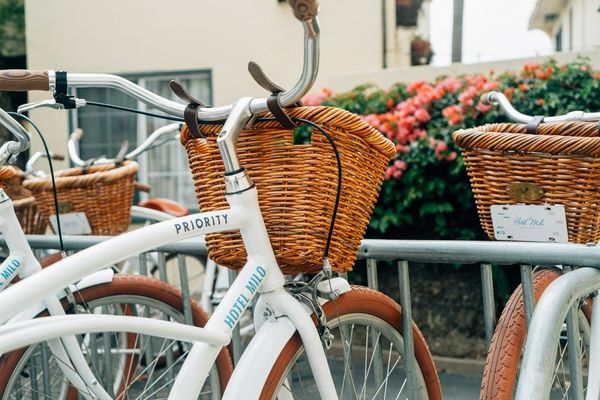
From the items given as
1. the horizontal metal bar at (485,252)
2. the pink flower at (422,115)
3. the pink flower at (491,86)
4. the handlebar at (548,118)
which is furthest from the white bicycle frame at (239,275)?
the pink flower at (491,86)

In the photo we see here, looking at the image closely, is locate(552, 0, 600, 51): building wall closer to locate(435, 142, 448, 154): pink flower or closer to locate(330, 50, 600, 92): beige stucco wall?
locate(330, 50, 600, 92): beige stucco wall

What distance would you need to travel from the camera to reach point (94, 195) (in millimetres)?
3102

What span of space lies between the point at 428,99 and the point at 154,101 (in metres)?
3.54

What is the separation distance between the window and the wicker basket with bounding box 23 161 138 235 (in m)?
4.55

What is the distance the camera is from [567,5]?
492 inches

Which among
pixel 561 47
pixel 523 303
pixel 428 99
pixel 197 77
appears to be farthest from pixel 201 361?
pixel 561 47

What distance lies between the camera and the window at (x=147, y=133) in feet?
25.3

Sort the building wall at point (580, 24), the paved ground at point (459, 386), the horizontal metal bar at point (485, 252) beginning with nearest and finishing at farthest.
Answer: the horizontal metal bar at point (485, 252)
the paved ground at point (459, 386)
the building wall at point (580, 24)

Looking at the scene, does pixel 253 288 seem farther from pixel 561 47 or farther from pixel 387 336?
pixel 561 47

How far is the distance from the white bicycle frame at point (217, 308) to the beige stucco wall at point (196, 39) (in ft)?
18.5

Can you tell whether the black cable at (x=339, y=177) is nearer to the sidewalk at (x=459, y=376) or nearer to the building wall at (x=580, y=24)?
the sidewalk at (x=459, y=376)

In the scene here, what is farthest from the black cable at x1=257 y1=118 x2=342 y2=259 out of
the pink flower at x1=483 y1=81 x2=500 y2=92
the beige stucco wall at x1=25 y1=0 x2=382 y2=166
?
the beige stucco wall at x1=25 y1=0 x2=382 y2=166

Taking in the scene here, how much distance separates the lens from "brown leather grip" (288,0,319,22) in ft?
4.04

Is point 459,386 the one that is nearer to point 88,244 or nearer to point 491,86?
point 491,86
